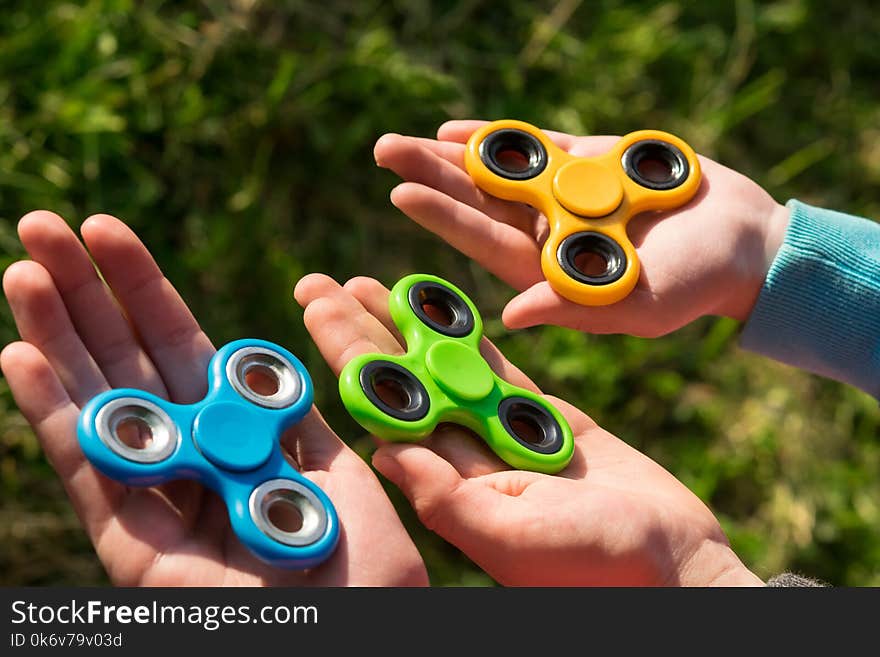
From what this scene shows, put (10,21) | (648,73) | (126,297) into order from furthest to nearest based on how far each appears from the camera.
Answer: (648,73), (10,21), (126,297)

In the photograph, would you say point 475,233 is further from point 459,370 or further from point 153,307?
point 153,307

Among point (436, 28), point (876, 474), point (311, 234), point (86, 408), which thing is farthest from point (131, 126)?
point (876, 474)

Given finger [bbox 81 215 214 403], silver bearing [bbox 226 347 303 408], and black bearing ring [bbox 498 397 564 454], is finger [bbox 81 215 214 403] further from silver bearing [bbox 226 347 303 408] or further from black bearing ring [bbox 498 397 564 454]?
black bearing ring [bbox 498 397 564 454]

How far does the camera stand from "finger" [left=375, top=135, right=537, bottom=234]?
188 centimetres

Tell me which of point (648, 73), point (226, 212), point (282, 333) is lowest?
point (282, 333)

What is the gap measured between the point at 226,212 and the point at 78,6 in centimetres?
57

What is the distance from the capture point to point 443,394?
1691mm

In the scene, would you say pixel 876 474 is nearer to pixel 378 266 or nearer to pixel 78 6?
pixel 378 266

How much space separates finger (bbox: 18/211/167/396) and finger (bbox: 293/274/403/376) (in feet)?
0.87

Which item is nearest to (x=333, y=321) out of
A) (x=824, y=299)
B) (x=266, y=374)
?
(x=266, y=374)

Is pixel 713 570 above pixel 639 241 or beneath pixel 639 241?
beneath

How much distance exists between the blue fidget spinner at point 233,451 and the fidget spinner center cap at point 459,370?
220 mm

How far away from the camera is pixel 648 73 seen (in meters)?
3.00

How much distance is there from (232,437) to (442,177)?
0.69 m
